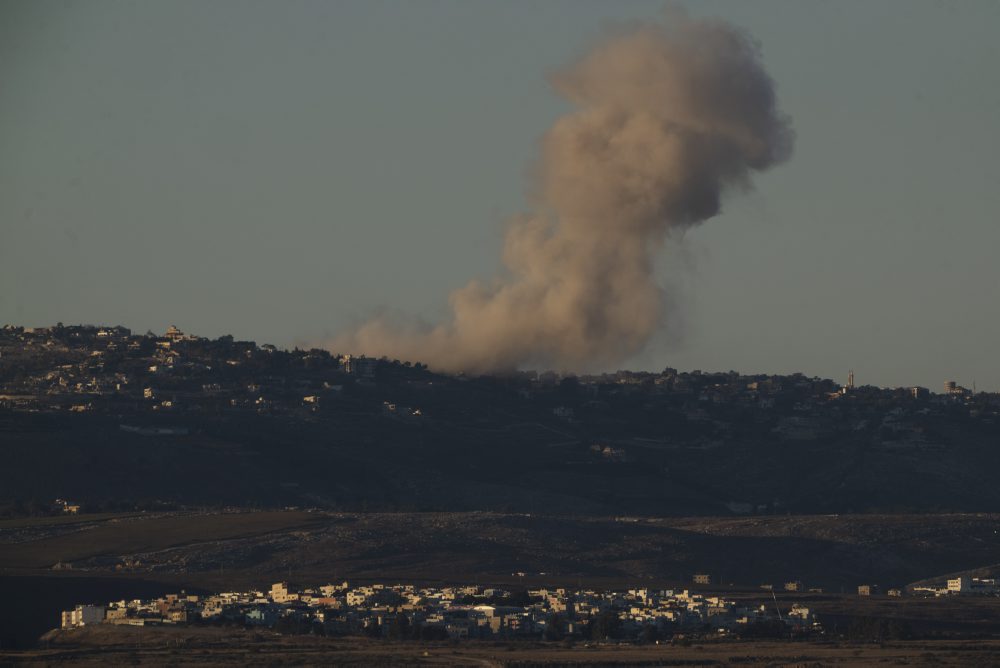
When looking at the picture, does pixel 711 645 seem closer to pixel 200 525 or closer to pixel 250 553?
pixel 250 553

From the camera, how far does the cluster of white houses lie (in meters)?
132

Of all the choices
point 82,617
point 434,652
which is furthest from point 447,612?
point 82,617

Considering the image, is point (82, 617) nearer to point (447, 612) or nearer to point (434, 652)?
point (447, 612)

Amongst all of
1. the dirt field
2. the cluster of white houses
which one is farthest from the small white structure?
the dirt field

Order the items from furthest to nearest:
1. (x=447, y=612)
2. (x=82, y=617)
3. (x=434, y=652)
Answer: (x=447, y=612)
(x=82, y=617)
(x=434, y=652)

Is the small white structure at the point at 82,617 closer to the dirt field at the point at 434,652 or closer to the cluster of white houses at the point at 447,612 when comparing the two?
the cluster of white houses at the point at 447,612

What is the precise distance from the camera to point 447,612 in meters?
135

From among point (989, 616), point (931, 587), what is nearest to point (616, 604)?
point (989, 616)

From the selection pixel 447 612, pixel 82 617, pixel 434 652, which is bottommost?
pixel 434 652

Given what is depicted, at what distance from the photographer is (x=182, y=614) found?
133m

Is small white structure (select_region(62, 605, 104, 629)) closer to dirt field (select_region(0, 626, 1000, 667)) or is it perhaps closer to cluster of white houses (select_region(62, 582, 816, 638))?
cluster of white houses (select_region(62, 582, 816, 638))

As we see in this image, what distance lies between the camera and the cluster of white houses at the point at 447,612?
132 m

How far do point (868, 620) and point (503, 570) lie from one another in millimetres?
41833

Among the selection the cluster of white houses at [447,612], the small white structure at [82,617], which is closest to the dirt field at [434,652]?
the small white structure at [82,617]
